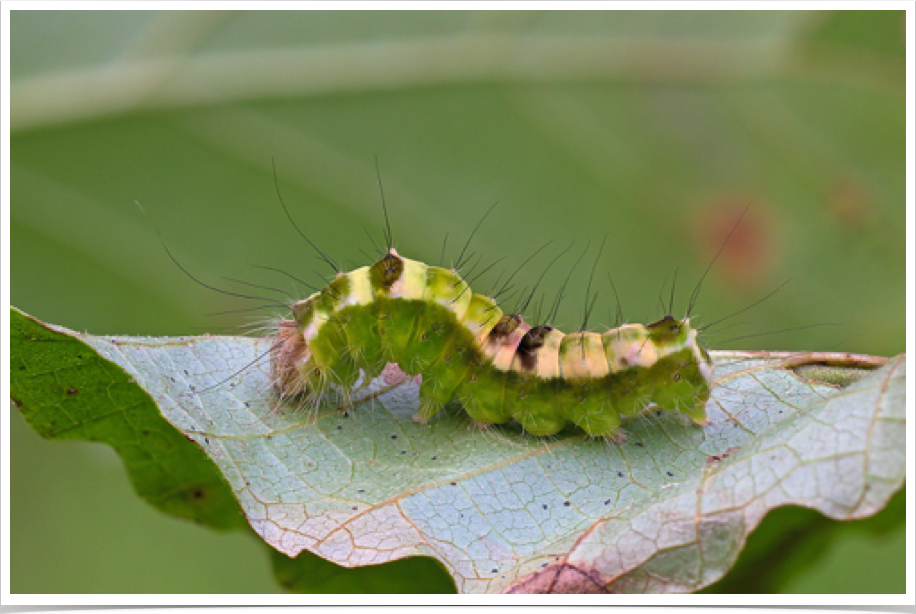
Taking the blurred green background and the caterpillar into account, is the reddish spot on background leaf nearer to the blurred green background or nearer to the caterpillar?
the blurred green background

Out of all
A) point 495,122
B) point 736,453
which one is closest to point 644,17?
point 495,122

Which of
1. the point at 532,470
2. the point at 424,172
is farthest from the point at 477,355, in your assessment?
the point at 424,172

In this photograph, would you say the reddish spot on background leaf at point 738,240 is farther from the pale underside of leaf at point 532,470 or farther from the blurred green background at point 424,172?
the pale underside of leaf at point 532,470

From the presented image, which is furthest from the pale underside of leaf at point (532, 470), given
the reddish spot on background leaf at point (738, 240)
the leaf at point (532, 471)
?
the reddish spot on background leaf at point (738, 240)

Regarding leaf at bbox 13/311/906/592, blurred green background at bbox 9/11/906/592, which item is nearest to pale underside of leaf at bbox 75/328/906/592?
leaf at bbox 13/311/906/592

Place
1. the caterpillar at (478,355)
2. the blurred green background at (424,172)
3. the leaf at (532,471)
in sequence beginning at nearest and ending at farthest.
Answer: the leaf at (532,471)
the caterpillar at (478,355)
the blurred green background at (424,172)

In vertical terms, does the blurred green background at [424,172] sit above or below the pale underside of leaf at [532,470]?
above

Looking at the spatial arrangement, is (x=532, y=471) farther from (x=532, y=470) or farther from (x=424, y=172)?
(x=424, y=172)
